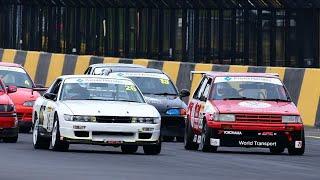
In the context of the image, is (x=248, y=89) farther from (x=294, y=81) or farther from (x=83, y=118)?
(x=294, y=81)

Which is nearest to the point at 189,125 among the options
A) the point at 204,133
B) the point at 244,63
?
the point at 204,133

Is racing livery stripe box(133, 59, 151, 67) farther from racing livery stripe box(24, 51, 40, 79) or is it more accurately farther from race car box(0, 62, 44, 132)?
race car box(0, 62, 44, 132)

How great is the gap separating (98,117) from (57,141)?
80 cm

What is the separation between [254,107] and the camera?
85.9ft

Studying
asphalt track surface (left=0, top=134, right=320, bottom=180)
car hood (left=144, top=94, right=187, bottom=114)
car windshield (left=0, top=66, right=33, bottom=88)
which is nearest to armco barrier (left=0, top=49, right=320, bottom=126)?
car hood (left=144, top=94, right=187, bottom=114)

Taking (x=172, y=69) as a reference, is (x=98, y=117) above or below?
below

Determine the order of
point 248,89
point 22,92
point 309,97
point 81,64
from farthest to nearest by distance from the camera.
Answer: point 81,64 → point 309,97 → point 22,92 → point 248,89

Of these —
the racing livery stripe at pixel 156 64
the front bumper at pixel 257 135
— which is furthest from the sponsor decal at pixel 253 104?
the racing livery stripe at pixel 156 64

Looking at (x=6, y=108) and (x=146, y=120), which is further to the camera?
(x=6, y=108)

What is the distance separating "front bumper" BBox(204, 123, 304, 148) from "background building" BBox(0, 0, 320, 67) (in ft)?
48.1

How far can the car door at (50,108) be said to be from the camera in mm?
25108

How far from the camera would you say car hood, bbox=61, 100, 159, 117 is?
24141 millimetres

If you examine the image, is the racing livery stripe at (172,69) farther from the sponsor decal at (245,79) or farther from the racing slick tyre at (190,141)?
the sponsor decal at (245,79)

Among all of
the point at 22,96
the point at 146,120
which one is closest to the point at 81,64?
the point at 22,96
